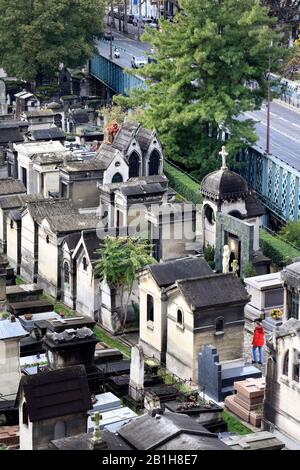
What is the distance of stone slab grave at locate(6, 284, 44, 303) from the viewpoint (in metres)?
68.3

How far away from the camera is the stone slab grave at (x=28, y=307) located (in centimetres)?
6606

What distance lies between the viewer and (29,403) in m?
48.7

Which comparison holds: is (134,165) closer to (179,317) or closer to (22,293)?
(22,293)

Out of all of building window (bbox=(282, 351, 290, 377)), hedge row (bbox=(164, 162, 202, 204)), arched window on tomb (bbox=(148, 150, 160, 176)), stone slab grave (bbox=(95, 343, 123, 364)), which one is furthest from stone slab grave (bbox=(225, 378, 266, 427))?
arched window on tomb (bbox=(148, 150, 160, 176))

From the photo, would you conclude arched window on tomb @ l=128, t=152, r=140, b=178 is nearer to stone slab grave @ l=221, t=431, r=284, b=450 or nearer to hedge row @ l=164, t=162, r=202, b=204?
hedge row @ l=164, t=162, r=202, b=204

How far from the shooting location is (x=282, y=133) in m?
103

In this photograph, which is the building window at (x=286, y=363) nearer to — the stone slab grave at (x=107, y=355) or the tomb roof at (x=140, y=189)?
the stone slab grave at (x=107, y=355)

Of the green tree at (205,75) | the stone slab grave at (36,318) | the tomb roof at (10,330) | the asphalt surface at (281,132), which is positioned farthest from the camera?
the asphalt surface at (281,132)

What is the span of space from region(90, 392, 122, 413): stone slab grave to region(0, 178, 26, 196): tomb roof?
1045 inches

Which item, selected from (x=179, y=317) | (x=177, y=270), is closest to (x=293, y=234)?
(x=177, y=270)

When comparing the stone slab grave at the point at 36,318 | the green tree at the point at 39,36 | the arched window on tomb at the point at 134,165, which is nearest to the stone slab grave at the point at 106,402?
the stone slab grave at the point at 36,318

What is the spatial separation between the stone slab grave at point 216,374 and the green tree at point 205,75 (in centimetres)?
3162

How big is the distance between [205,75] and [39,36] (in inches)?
1287

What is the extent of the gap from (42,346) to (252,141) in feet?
106
